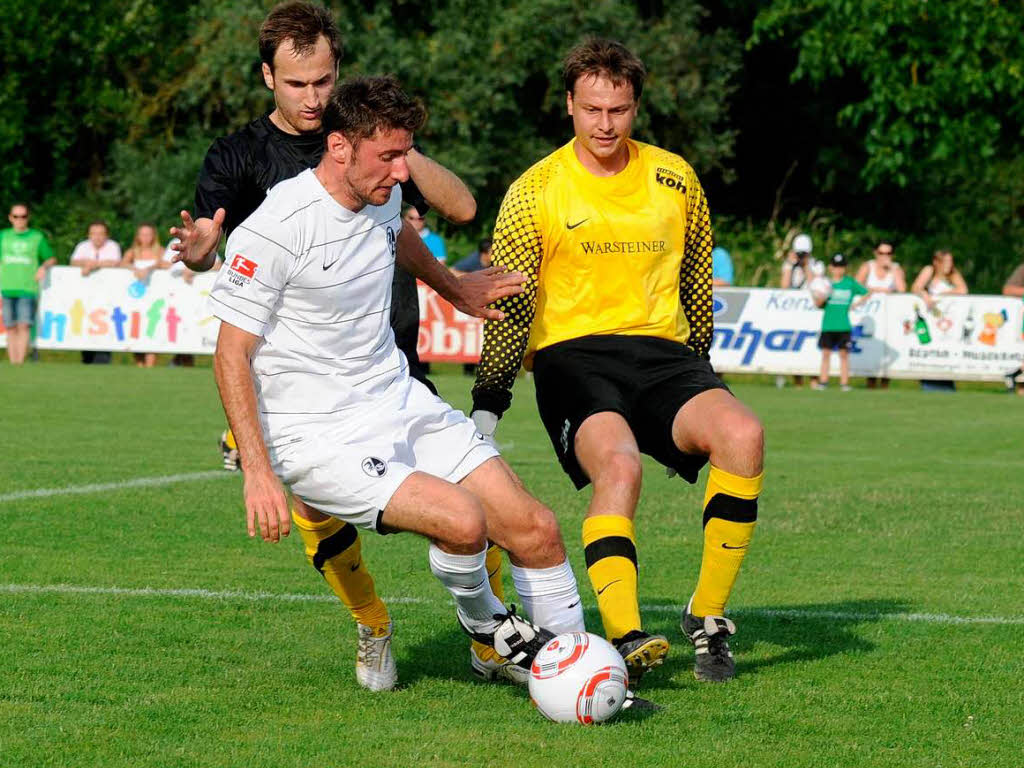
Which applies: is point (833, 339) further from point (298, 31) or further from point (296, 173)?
point (298, 31)

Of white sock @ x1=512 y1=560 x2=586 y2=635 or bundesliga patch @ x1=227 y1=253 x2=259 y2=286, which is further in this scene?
white sock @ x1=512 y1=560 x2=586 y2=635

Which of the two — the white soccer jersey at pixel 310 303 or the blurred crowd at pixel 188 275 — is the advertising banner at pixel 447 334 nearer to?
the blurred crowd at pixel 188 275

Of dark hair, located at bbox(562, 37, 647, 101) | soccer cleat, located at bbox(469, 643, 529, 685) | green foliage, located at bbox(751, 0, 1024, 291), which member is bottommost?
soccer cleat, located at bbox(469, 643, 529, 685)

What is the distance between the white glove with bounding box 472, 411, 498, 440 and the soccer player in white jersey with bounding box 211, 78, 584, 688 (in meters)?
0.72

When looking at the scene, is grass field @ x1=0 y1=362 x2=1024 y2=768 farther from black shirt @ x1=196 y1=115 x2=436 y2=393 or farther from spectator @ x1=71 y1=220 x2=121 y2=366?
spectator @ x1=71 y1=220 x2=121 y2=366

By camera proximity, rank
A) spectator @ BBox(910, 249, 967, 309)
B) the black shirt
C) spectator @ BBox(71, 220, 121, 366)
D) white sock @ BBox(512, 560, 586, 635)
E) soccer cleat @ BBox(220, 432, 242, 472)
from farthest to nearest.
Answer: spectator @ BBox(71, 220, 121, 366), spectator @ BBox(910, 249, 967, 309), soccer cleat @ BBox(220, 432, 242, 472), the black shirt, white sock @ BBox(512, 560, 586, 635)

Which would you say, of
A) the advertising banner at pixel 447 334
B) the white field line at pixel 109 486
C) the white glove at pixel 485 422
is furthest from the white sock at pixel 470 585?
the advertising banner at pixel 447 334

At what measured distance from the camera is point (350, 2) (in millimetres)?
33844

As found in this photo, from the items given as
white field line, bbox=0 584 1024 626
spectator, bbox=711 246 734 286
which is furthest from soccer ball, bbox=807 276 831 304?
white field line, bbox=0 584 1024 626

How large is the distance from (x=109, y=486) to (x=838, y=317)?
1296 centimetres

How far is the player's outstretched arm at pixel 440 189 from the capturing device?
599cm

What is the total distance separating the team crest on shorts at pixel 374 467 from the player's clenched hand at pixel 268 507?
28 centimetres

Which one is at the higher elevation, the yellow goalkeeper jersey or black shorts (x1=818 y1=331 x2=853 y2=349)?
the yellow goalkeeper jersey

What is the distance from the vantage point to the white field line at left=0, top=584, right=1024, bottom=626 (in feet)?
22.6
